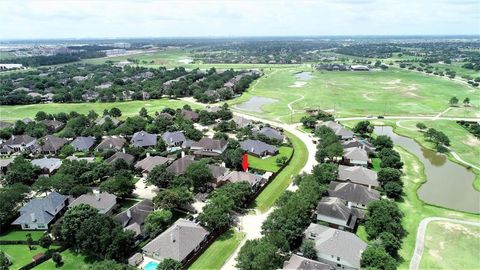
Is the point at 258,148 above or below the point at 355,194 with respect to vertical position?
below

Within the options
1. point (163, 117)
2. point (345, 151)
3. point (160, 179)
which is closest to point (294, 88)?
point (163, 117)

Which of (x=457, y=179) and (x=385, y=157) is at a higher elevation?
(x=385, y=157)

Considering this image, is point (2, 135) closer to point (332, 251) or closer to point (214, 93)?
point (214, 93)

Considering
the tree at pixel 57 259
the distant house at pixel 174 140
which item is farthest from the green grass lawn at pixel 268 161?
the tree at pixel 57 259

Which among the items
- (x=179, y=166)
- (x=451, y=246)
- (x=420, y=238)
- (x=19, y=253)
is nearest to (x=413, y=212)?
(x=420, y=238)

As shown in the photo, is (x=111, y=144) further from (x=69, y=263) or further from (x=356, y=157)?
(x=356, y=157)

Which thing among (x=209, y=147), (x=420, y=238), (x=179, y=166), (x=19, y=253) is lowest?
(x=420, y=238)
